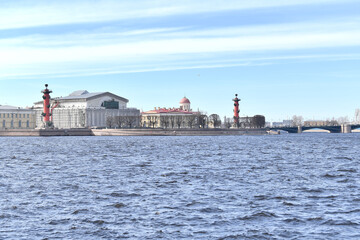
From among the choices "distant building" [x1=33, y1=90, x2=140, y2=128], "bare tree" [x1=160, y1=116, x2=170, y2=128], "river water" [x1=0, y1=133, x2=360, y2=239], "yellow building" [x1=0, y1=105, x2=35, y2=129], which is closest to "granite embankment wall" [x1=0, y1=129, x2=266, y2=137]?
"bare tree" [x1=160, y1=116, x2=170, y2=128]

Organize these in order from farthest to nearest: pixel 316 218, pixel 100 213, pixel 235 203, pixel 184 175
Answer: pixel 184 175 → pixel 235 203 → pixel 100 213 → pixel 316 218

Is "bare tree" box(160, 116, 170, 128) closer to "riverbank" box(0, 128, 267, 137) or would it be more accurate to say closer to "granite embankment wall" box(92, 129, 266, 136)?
"granite embankment wall" box(92, 129, 266, 136)

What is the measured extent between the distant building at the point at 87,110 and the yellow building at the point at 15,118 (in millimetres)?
3283

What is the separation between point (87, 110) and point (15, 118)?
2006cm

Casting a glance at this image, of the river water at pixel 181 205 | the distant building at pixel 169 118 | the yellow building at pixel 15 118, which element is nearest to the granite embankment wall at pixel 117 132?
the distant building at pixel 169 118

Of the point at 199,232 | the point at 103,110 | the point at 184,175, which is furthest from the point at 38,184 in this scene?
the point at 103,110

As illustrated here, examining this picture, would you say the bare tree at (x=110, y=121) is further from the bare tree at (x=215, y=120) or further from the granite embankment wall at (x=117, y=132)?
the bare tree at (x=215, y=120)

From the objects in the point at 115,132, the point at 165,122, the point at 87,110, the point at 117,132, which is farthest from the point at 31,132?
the point at 87,110

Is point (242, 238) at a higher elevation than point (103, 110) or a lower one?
lower

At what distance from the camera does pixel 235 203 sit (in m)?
18.8

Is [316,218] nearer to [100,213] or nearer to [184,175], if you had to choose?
[100,213]

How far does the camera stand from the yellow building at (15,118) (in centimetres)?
16138

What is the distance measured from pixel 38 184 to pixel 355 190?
1273 cm

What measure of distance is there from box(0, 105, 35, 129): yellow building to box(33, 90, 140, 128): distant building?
129 inches
